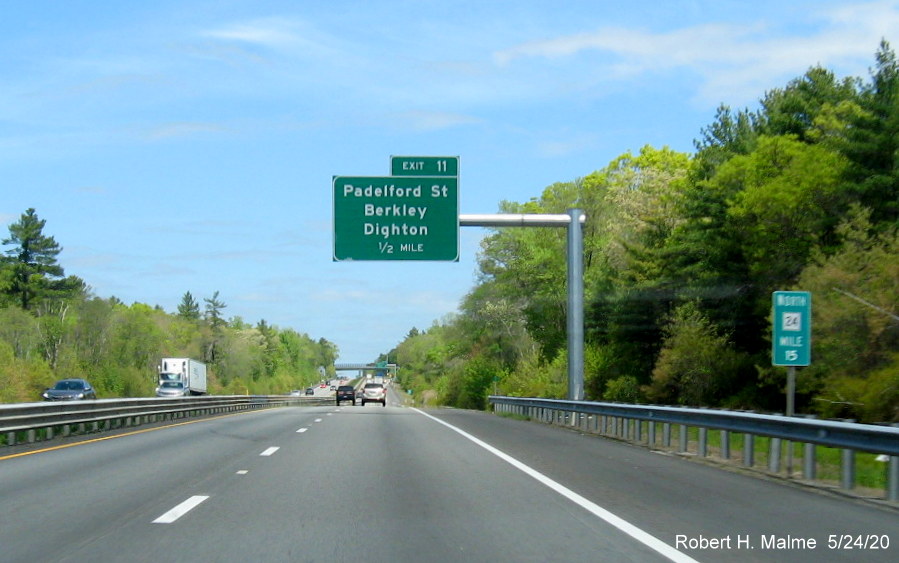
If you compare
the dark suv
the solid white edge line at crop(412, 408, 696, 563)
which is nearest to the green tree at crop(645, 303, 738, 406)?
the solid white edge line at crop(412, 408, 696, 563)

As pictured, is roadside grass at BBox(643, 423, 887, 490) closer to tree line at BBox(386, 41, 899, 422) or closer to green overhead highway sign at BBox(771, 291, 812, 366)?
green overhead highway sign at BBox(771, 291, 812, 366)

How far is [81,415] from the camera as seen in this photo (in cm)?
2355

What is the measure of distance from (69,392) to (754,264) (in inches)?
1249

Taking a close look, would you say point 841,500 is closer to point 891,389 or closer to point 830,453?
point 830,453

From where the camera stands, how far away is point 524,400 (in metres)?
37.7

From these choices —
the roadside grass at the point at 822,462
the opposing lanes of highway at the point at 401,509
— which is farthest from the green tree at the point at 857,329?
the opposing lanes of highway at the point at 401,509

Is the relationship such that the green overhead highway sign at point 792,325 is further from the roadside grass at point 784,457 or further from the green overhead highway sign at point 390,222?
the green overhead highway sign at point 390,222

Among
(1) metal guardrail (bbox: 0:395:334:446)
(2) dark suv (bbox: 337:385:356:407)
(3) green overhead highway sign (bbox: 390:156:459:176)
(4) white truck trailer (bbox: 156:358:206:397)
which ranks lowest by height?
(2) dark suv (bbox: 337:385:356:407)

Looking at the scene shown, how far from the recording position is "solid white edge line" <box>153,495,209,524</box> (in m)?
9.37

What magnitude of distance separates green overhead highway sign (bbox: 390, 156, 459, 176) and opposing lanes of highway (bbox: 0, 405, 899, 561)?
16.3 m

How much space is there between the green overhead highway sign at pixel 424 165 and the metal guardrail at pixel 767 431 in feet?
32.3

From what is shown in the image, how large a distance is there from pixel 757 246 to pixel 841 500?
35493 mm

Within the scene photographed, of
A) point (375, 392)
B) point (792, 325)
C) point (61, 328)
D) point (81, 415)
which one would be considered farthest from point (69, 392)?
point (61, 328)

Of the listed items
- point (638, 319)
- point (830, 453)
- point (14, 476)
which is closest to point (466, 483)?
point (14, 476)
